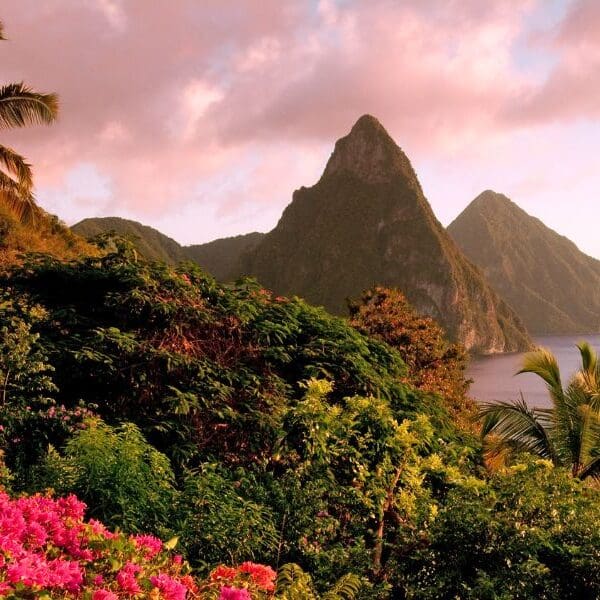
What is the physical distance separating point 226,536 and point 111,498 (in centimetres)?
101

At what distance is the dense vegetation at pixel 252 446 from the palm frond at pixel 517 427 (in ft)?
4.53

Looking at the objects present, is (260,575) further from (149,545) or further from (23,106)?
(23,106)

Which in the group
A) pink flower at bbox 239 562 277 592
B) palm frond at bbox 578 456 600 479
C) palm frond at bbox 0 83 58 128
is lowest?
palm frond at bbox 578 456 600 479

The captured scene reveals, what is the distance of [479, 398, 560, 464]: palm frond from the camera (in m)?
10.8

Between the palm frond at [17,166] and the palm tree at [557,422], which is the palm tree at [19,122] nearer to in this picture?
the palm frond at [17,166]

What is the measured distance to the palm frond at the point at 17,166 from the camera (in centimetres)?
1402

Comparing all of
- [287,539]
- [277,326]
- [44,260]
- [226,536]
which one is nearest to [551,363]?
[277,326]

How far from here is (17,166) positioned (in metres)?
14.1

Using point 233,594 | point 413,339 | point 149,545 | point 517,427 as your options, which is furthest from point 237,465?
point 413,339

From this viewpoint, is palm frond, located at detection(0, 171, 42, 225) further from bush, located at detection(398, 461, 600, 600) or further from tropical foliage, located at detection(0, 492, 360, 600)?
bush, located at detection(398, 461, 600, 600)

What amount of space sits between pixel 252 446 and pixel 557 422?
6.31 m

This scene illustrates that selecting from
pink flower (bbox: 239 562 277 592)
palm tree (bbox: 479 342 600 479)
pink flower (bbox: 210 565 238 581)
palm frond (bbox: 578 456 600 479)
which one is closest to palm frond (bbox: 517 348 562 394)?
palm tree (bbox: 479 342 600 479)

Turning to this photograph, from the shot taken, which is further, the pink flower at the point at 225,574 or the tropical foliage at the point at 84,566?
the pink flower at the point at 225,574

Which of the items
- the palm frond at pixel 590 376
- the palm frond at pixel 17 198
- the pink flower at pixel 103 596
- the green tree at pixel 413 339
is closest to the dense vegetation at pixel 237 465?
the pink flower at pixel 103 596
